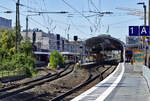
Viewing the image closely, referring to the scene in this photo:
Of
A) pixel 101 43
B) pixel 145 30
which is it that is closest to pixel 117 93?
pixel 145 30

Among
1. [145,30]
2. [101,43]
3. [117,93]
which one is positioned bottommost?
[117,93]

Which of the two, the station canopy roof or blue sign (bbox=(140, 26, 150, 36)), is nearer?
blue sign (bbox=(140, 26, 150, 36))

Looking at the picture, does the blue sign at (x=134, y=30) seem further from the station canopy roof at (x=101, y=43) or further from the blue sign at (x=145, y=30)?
the station canopy roof at (x=101, y=43)

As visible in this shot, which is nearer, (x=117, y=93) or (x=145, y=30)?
(x=117, y=93)

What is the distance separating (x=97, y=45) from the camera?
7250 centimetres

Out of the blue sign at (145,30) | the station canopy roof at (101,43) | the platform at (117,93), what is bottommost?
the platform at (117,93)

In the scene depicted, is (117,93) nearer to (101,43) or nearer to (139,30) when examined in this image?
(139,30)

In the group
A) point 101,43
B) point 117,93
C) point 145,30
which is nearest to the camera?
point 117,93

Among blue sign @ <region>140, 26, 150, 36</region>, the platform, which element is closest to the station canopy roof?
blue sign @ <region>140, 26, 150, 36</region>

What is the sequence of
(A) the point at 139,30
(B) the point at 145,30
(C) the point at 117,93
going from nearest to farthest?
(C) the point at 117,93 → (B) the point at 145,30 → (A) the point at 139,30

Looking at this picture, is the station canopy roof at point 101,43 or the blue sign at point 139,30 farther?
the station canopy roof at point 101,43

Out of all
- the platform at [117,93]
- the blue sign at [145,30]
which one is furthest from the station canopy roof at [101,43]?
the platform at [117,93]

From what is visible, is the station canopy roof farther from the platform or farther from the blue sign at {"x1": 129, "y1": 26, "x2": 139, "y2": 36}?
the platform

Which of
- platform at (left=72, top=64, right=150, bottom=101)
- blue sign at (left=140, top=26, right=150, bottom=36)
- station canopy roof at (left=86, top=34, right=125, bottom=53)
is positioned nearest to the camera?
platform at (left=72, top=64, right=150, bottom=101)
